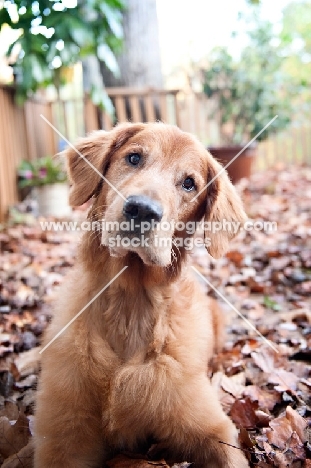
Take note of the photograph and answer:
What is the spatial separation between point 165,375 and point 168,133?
1270 millimetres

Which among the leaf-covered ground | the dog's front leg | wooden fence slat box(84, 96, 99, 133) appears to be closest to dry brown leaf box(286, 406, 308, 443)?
the leaf-covered ground

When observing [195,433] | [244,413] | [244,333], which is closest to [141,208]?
[195,433]

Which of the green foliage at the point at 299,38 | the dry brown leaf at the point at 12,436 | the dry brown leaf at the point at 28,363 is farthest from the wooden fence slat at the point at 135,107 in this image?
the dry brown leaf at the point at 12,436

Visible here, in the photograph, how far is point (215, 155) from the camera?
5645mm

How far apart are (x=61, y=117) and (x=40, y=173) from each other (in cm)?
261

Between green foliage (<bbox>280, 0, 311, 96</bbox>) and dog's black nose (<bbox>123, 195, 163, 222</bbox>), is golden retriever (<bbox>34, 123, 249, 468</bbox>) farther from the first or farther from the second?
green foliage (<bbox>280, 0, 311, 96</bbox>)

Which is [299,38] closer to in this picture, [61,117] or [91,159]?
[61,117]

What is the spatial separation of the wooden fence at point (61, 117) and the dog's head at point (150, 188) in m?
4.49

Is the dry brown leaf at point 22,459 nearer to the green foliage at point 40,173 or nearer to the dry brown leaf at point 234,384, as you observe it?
the dry brown leaf at point 234,384

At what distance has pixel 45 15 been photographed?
3469 millimetres

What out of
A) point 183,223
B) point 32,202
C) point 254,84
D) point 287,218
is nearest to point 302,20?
point 254,84

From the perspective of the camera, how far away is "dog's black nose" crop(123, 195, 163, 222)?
208cm

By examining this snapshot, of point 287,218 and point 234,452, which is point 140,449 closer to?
point 234,452

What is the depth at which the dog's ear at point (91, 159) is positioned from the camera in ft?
8.72
